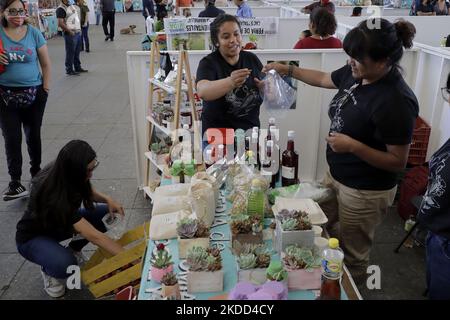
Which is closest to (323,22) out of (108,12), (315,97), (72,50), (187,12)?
(315,97)

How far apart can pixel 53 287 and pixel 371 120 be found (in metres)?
2.20

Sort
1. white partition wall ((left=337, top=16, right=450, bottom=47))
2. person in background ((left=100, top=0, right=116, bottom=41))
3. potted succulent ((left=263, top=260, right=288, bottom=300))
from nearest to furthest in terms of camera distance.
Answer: potted succulent ((left=263, top=260, right=288, bottom=300)), white partition wall ((left=337, top=16, right=450, bottom=47)), person in background ((left=100, top=0, right=116, bottom=41))

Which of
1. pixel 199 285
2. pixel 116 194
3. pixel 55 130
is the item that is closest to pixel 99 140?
pixel 55 130

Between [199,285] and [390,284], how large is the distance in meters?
1.82

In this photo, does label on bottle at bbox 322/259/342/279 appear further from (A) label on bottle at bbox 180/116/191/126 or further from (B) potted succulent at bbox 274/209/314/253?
(A) label on bottle at bbox 180/116/191/126

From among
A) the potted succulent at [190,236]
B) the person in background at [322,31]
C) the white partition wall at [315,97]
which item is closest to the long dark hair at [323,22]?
the person in background at [322,31]

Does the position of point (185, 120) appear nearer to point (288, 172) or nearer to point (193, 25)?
point (288, 172)

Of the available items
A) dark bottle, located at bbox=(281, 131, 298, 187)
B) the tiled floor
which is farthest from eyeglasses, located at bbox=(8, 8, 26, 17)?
dark bottle, located at bbox=(281, 131, 298, 187)

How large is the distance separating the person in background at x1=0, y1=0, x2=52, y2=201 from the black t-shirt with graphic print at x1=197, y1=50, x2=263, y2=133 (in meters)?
2.00

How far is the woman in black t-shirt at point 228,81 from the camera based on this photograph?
2.47 meters

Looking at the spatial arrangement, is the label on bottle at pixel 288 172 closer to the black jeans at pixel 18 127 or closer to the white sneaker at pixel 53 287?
the white sneaker at pixel 53 287

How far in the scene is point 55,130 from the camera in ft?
19.6

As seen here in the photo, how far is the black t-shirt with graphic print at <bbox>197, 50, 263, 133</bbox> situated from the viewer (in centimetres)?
259

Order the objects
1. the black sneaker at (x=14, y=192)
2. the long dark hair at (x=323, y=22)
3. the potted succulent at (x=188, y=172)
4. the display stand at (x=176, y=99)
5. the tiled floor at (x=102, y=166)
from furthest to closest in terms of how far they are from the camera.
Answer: the long dark hair at (x=323, y=22), the black sneaker at (x=14, y=192), the display stand at (x=176, y=99), the tiled floor at (x=102, y=166), the potted succulent at (x=188, y=172)
